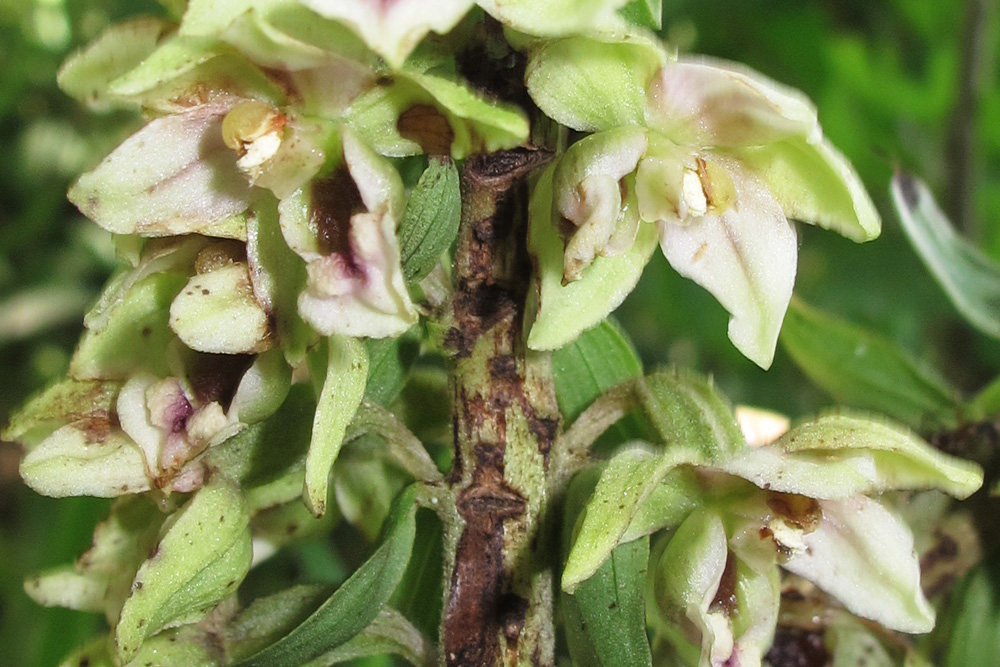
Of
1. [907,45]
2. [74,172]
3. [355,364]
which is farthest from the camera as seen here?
[907,45]

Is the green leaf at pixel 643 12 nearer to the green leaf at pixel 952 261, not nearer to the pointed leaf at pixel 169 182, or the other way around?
the pointed leaf at pixel 169 182

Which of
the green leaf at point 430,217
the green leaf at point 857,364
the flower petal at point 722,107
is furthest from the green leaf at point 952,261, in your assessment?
the green leaf at point 430,217

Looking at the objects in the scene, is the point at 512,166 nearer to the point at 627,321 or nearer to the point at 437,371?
the point at 437,371

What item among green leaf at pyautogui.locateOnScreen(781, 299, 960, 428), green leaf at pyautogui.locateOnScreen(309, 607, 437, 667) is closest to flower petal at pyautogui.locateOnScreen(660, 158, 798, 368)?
green leaf at pyautogui.locateOnScreen(309, 607, 437, 667)

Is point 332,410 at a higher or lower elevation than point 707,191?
lower

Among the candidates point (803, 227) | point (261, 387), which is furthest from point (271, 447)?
point (803, 227)

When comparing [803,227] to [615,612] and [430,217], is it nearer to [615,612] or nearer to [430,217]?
[615,612]

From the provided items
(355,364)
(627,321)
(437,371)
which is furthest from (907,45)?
(355,364)
